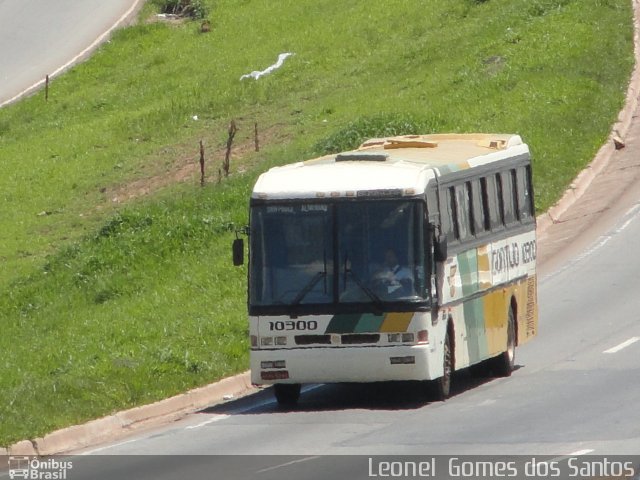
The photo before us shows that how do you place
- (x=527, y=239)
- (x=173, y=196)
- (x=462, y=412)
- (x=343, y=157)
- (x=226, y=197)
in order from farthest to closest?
(x=173, y=196)
(x=226, y=197)
(x=527, y=239)
(x=343, y=157)
(x=462, y=412)

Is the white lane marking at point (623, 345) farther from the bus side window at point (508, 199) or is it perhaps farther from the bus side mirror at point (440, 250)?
the bus side mirror at point (440, 250)

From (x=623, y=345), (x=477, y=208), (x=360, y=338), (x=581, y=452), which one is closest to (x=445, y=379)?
(x=360, y=338)

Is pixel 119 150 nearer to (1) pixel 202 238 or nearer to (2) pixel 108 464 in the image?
(1) pixel 202 238

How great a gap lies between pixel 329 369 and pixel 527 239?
5003 mm

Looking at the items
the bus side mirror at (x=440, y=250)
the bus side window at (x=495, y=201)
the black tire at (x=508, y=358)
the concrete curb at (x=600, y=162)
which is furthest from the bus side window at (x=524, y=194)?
the concrete curb at (x=600, y=162)

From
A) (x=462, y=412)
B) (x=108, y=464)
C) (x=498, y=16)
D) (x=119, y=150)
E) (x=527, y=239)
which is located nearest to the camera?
(x=108, y=464)

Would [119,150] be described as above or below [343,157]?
below

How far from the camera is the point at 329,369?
16234mm

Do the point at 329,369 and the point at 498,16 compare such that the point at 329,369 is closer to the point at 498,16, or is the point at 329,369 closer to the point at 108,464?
the point at 108,464

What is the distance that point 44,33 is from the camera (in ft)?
178

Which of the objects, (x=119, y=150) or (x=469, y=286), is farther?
(x=119, y=150)

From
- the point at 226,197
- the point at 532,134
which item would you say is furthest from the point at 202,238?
the point at 532,134

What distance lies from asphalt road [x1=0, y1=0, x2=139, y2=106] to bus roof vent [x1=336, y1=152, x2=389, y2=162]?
32932mm

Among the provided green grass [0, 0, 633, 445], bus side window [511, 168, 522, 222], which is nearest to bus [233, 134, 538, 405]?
green grass [0, 0, 633, 445]
